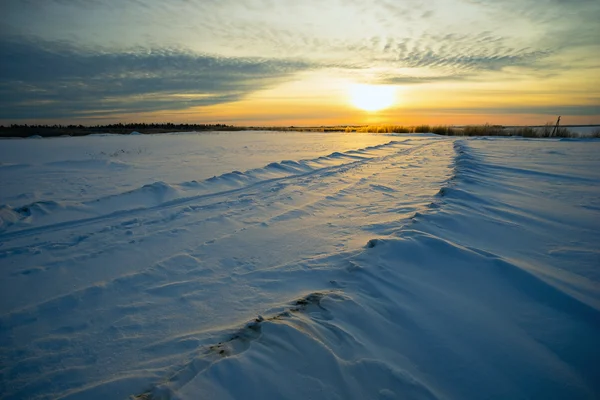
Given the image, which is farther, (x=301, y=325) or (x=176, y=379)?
(x=301, y=325)

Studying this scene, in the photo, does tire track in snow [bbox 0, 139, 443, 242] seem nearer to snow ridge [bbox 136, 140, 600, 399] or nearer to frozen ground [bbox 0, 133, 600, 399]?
frozen ground [bbox 0, 133, 600, 399]

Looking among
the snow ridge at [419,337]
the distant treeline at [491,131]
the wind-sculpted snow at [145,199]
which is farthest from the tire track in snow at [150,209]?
the distant treeline at [491,131]

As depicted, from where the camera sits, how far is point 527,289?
7.72 feet

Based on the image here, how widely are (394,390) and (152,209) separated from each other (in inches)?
180

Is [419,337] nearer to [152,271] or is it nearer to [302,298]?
[302,298]

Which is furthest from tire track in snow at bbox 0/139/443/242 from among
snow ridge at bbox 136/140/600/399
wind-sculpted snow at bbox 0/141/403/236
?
snow ridge at bbox 136/140/600/399

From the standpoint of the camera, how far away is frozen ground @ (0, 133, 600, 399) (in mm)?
1609

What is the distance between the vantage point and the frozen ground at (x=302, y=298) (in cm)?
161

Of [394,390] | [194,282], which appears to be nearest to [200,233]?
[194,282]

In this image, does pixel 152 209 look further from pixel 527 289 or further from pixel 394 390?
pixel 527 289

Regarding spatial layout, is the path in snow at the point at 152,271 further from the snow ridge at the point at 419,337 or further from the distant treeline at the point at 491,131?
the distant treeline at the point at 491,131

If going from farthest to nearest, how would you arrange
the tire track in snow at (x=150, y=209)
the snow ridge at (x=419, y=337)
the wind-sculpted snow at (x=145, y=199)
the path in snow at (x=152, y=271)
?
the wind-sculpted snow at (x=145, y=199) < the tire track in snow at (x=150, y=209) < the path in snow at (x=152, y=271) < the snow ridge at (x=419, y=337)

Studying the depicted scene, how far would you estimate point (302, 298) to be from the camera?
2.34 m

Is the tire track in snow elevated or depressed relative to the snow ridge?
elevated
